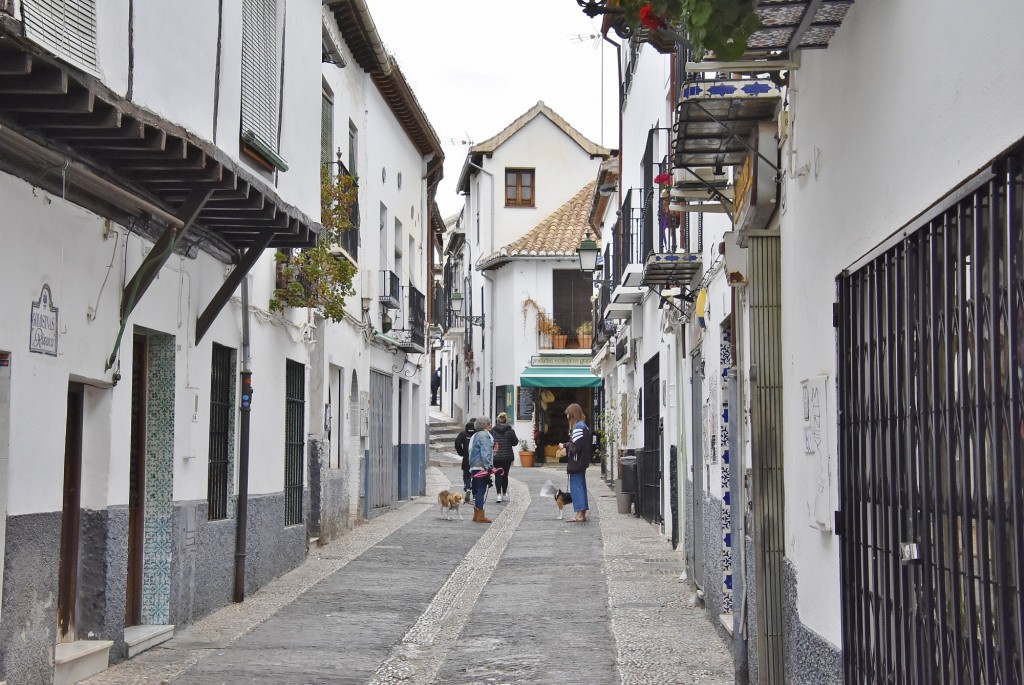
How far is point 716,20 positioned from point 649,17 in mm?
469

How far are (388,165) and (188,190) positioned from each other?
13.3 m

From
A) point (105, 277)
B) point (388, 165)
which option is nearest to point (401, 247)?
point (388, 165)

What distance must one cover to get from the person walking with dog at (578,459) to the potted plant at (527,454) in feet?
63.8

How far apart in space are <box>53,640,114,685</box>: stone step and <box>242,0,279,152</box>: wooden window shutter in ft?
14.3

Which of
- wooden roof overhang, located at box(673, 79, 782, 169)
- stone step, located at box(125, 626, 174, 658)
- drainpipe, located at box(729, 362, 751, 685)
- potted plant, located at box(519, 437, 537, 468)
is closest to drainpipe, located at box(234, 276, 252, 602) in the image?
stone step, located at box(125, 626, 174, 658)

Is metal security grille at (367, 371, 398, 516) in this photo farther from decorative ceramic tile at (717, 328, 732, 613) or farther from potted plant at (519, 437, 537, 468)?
potted plant at (519, 437, 537, 468)

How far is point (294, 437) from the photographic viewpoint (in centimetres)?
1491

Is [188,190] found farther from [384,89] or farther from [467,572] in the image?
[384,89]

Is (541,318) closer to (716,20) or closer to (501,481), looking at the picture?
(501,481)

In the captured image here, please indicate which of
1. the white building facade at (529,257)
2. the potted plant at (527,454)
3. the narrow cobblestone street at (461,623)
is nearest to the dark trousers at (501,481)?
the narrow cobblestone street at (461,623)

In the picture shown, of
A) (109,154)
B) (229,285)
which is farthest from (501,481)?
(109,154)

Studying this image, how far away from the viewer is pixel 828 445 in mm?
5953

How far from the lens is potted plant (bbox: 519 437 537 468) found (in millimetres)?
39719

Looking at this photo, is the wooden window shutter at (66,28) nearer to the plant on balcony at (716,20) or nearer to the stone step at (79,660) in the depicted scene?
the plant on balcony at (716,20)
